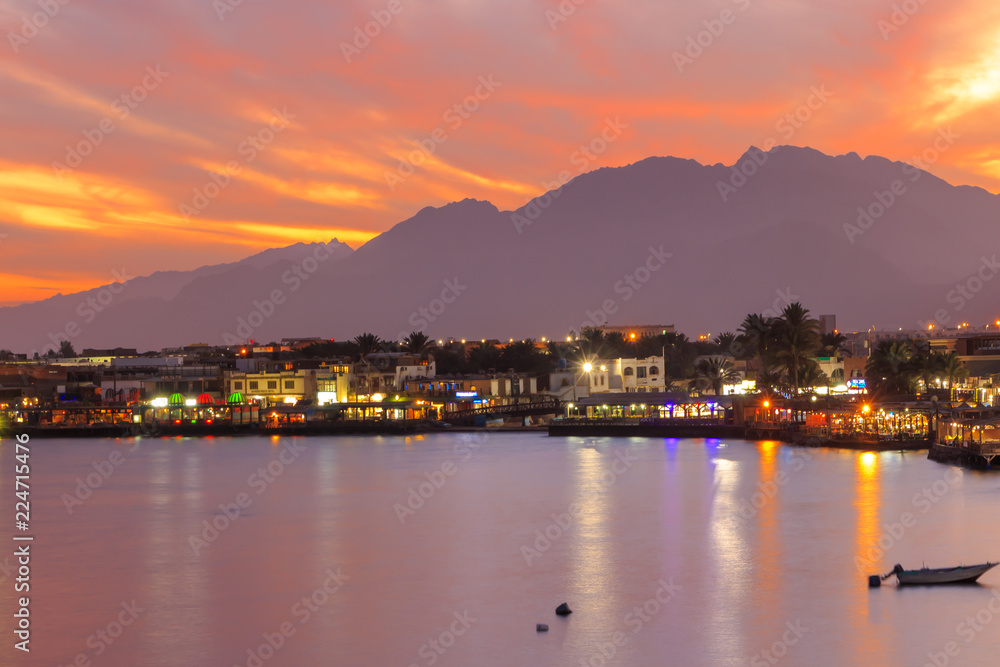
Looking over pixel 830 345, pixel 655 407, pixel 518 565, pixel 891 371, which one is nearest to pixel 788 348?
pixel 891 371

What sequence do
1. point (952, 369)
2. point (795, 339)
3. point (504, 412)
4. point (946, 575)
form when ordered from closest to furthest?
point (946, 575) → point (952, 369) → point (795, 339) → point (504, 412)

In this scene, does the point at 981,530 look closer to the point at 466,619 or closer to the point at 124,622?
the point at 466,619

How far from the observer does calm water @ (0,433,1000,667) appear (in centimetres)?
2912

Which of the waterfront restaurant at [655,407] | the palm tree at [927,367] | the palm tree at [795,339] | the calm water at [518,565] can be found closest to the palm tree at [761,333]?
the palm tree at [795,339]

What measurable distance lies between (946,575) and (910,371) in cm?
5688

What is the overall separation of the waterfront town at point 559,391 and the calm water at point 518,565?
52.9ft

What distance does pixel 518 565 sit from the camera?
38.1 meters

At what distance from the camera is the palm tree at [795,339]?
295 ft

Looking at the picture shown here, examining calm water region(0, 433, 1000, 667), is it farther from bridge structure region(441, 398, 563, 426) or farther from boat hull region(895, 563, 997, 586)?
bridge structure region(441, 398, 563, 426)

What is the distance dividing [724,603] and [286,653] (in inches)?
488

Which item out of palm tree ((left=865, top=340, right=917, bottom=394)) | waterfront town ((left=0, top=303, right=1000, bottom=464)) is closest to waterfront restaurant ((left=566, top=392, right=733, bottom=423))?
waterfront town ((left=0, top=303, right=1000, bottom=464))

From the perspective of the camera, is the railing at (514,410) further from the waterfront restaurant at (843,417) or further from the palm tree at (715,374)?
the waterfront restaurant at (843,417)

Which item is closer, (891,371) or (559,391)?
(891,371)

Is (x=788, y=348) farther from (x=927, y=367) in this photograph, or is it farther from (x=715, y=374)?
(x=715, y=374)
